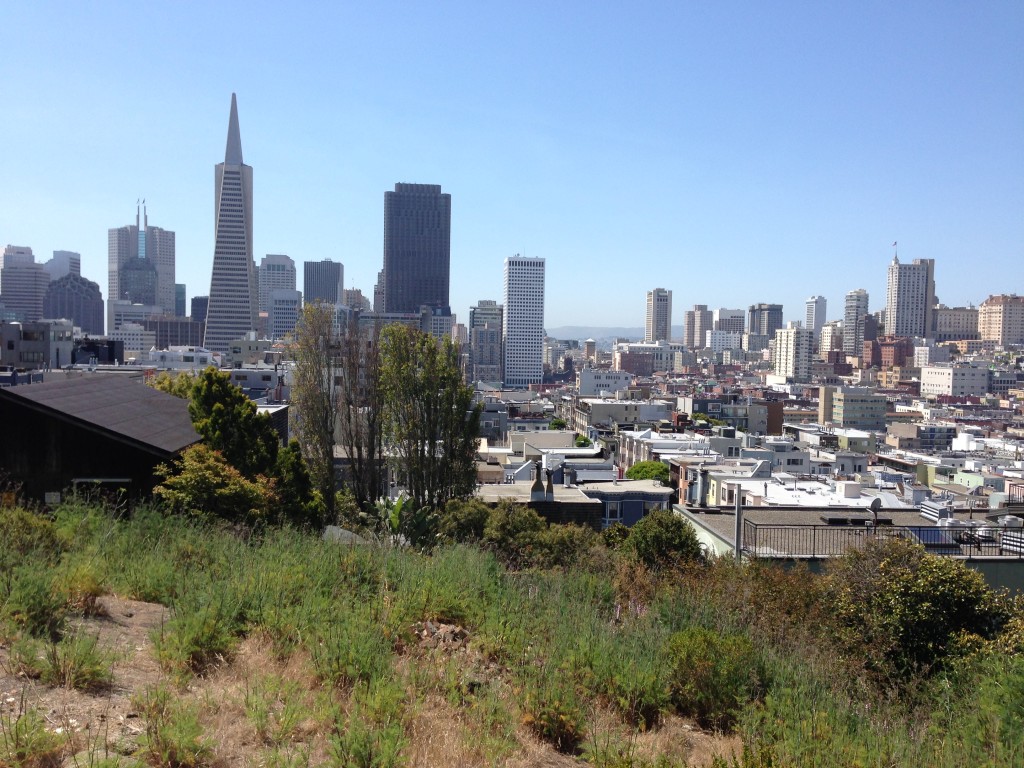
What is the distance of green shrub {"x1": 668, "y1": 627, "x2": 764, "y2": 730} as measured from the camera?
17.0 ft

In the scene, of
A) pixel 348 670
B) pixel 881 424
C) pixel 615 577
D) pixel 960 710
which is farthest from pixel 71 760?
pixel 881 424

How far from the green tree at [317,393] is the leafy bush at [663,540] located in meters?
9.00

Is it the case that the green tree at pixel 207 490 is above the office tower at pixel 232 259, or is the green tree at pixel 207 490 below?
below

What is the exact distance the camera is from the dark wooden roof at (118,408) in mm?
11445

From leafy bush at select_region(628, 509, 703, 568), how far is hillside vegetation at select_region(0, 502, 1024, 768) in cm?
521

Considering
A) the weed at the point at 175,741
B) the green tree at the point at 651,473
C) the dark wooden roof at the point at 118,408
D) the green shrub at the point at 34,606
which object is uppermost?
the dark wooden roof at the point at 118,408

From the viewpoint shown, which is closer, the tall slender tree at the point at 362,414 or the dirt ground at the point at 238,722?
the dirt ground at the point at 238,722

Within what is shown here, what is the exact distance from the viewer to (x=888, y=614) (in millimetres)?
7723

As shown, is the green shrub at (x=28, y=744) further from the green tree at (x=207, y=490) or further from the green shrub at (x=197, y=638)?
the green tree at (x=207, y=490)

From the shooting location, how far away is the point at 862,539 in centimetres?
1378

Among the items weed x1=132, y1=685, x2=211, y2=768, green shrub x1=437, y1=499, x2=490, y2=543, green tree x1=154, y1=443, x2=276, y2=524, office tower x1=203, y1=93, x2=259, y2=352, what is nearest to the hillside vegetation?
weed x1=132, y1=685, x2=211, y2=768

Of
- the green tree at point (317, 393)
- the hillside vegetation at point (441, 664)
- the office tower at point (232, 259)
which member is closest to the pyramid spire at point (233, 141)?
the office tower at point (232, 259)

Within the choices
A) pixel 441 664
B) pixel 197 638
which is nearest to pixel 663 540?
pixel 441 664

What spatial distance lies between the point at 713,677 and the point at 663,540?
865 cm
